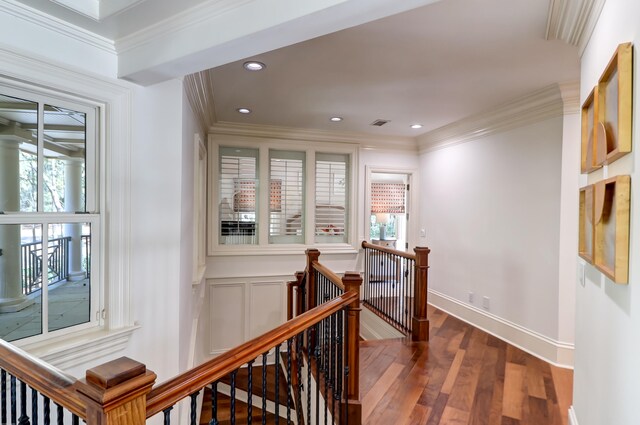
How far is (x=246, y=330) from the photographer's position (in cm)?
454

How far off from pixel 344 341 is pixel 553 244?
2.26 meters

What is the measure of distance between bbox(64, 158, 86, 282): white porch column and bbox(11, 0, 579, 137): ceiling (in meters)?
0.74

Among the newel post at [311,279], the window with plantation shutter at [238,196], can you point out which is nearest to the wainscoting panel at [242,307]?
the window with plantation shutter at [238,196]

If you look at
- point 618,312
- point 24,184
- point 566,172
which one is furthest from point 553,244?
point 24,184

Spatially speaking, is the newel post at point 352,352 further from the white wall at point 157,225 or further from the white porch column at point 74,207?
the white porch column at point 74,207

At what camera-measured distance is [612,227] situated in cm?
125

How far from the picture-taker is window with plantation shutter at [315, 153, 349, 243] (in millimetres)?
4949

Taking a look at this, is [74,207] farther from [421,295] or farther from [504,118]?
[504,118]

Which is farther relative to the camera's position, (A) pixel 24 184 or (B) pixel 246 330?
(B) pixel 246 330

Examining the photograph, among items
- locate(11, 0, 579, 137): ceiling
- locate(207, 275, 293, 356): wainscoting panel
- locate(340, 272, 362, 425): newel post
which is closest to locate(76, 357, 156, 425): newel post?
locate(340, 272, 362, 425): newel post

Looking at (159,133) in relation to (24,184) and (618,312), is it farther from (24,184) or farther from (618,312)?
(618,312)

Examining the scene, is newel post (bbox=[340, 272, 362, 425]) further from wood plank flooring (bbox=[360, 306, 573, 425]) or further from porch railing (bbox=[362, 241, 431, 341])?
porch railing (bbox=[362, 241, 431, 341])

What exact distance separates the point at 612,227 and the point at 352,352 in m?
1.54

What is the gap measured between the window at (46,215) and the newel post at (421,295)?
279cm
